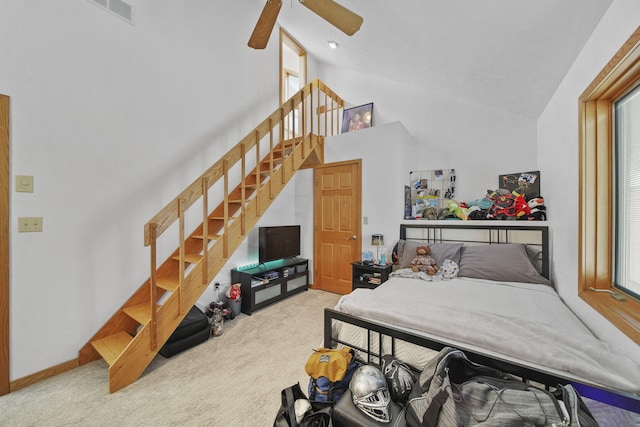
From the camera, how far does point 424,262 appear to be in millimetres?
2699

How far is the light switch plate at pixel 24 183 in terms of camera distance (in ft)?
5.86

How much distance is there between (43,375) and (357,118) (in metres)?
4.64

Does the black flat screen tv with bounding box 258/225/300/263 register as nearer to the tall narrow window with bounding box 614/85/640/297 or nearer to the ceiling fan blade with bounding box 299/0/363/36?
the ceiling fan blade with bounding box 299/0/363/36

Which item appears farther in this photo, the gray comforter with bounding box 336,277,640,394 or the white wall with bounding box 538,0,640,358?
the white wall with bounding box 538,0,640,358

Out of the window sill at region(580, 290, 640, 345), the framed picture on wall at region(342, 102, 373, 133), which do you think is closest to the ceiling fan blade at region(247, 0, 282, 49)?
the framed picture on wall at region(342, 102, 373, 133)

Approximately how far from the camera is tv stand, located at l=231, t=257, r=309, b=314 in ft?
10.0

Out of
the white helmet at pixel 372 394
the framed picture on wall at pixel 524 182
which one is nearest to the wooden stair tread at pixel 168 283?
the white helmet at pixel 372 394

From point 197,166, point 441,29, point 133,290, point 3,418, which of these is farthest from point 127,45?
point 3,418

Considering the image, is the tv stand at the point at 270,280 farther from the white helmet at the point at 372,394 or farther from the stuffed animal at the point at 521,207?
the stuffed animal at the point at 521,207

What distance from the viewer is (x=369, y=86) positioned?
13.8ft

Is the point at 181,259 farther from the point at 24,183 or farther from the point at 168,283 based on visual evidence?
the point at 24,183

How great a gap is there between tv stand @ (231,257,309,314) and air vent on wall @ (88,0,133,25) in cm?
289

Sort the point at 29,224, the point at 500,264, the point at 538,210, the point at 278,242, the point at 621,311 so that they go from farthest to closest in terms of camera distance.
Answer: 1. the point at 278,242
2. the point at 538,210
3. the point at 500,264
4. the point at 29,224
5. the point at 621,311

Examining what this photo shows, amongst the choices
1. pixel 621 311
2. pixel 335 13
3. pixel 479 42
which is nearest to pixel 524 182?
pixel 479 42
